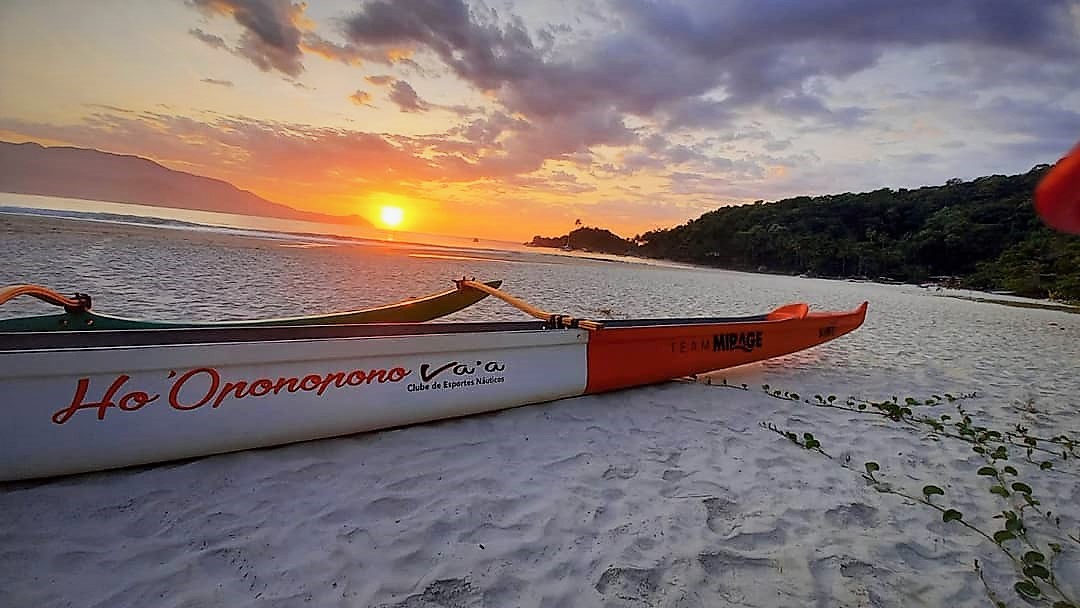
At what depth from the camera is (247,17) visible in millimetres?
6758

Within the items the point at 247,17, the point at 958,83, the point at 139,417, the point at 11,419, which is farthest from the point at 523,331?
the point at 247,17

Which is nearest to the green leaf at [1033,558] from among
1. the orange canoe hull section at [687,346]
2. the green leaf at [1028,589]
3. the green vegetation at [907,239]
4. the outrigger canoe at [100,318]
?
the green leaf at [1028,589]

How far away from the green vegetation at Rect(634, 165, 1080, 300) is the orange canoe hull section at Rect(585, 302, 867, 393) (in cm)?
1525

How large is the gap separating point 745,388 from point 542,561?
8.29ft

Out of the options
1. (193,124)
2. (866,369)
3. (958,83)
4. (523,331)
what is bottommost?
(866,369)

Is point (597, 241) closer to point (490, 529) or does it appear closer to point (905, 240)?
point (905, 240)

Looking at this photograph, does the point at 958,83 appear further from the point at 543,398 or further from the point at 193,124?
the point at 193,124

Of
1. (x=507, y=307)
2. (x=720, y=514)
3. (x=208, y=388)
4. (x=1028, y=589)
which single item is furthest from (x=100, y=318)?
(x=507, y=307)

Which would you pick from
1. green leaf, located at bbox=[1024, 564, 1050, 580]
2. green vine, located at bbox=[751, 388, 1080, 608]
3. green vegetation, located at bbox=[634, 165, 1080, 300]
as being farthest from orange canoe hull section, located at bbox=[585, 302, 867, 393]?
green vegetation, located at bbox=[634, 165, 1080, 300]

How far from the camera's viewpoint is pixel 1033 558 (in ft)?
5.51

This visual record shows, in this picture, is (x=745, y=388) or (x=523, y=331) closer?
(x=523, y=331)

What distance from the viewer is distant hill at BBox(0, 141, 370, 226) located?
32.3 m

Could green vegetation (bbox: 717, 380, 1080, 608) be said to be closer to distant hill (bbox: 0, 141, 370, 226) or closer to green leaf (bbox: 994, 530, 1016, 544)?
green leaf (bbox: 994, 530, 1016, 544)

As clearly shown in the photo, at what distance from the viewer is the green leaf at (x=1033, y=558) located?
1649mm
